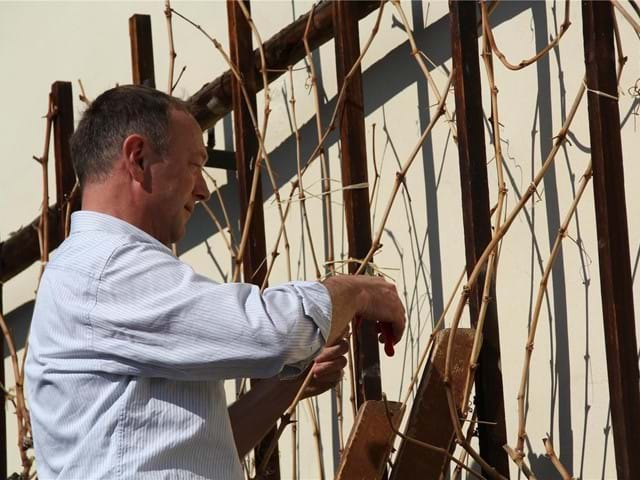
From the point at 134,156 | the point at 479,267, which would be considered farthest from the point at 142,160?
the point at 479,267

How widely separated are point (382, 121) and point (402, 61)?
0.14 m

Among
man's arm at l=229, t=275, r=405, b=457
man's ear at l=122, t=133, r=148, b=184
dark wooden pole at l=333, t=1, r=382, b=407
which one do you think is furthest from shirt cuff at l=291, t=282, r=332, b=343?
dark wooden pole at l=333, t=1, r=382, b=407

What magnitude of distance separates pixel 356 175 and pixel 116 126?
0.73m

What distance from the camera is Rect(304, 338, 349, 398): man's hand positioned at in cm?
202

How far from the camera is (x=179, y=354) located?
1.63 m

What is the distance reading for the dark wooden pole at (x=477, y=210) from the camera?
2.17 m

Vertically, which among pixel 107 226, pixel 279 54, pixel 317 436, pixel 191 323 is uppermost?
pixel 279 54

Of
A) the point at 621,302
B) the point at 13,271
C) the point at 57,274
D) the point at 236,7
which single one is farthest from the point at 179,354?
the point at 13,271

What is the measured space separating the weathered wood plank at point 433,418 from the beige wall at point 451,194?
12.1 inches

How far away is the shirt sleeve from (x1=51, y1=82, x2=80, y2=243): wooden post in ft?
4.67

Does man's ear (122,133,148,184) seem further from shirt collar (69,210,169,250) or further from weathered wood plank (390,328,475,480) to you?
weathered wood plank (390,328,475,480)

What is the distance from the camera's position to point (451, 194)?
261 cm

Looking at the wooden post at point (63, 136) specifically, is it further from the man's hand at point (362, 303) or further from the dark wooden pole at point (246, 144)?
the man's hand at point (362, 303)

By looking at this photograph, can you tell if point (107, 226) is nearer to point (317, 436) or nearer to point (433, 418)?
point (433, 418)
